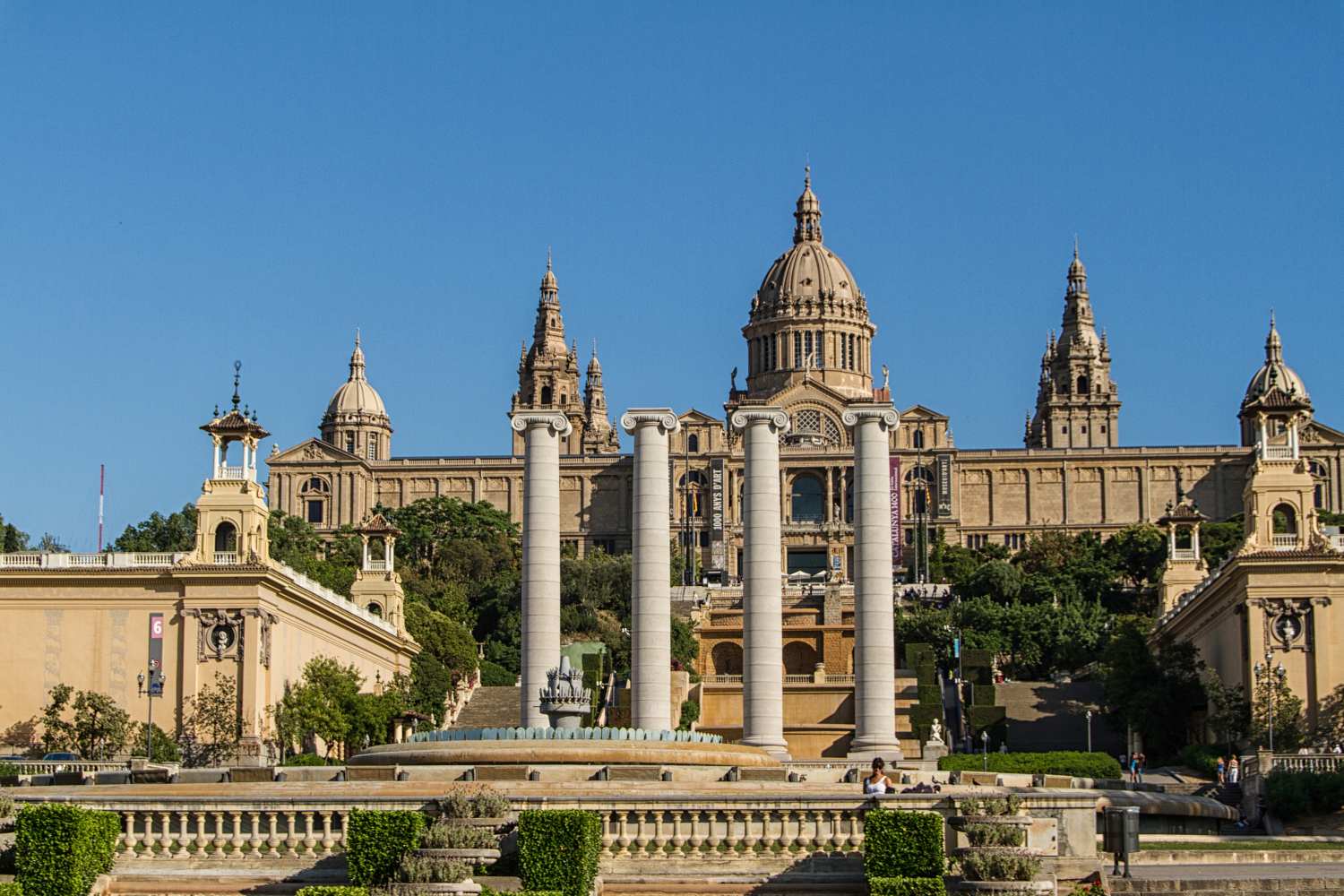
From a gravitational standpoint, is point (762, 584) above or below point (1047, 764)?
above

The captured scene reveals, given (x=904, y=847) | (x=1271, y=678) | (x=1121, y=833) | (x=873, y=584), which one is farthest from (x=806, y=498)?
(x=904, y=847)

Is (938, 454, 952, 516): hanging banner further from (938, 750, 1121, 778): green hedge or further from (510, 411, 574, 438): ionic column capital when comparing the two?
(510, 411, 574, 438): ionic column capital

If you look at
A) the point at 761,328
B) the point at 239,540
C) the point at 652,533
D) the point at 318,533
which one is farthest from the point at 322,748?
the point at 761,328

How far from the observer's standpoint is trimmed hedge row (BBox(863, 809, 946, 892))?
3064 cm

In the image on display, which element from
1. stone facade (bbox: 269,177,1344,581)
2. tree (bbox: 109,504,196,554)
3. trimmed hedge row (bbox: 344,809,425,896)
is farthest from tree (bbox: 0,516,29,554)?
trimmed hedge row (bbox: 344,809,425,896)

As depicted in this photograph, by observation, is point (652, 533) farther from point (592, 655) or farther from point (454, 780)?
point (592, 655)

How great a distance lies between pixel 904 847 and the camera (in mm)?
30734

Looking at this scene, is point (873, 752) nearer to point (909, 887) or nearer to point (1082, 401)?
point (909, 887)

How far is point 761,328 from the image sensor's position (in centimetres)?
19900

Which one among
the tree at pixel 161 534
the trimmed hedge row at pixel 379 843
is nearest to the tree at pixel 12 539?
the tree at pixel 161 534

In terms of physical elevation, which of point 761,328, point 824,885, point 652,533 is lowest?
point 824,885

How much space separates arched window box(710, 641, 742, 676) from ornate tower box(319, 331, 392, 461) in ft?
244

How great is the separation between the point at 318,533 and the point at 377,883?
493 ft

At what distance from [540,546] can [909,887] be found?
3318 centimetres
